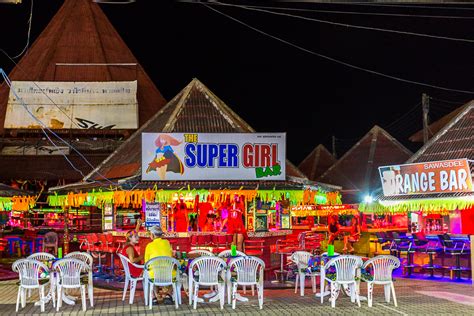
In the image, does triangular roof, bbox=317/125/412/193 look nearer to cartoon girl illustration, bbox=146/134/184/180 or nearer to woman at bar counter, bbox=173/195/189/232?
woman at bar counter, bbox=173/195/189/232

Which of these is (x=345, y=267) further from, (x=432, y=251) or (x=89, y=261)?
(x=432, y=251)

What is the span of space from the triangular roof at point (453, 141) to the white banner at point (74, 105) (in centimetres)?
1556

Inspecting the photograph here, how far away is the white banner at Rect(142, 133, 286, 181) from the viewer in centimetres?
1692

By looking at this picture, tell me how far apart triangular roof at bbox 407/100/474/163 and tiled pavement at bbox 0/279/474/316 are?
3.63 metres

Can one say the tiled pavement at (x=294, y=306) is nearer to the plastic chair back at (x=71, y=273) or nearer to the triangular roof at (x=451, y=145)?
the plastic chair back at (x=71, y=273)

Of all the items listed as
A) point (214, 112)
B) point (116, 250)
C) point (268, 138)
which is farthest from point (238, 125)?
point (116, 250)

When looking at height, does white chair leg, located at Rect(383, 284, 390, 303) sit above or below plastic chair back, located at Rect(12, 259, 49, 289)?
below

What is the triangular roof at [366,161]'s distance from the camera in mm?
26297

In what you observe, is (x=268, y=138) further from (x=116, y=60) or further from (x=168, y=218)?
(x=116, y=60)

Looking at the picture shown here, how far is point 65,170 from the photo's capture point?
27281mm

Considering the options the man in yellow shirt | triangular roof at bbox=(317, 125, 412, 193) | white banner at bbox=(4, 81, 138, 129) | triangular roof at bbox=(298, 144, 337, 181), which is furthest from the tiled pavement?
triangular roof at bbox=(298, 144, 337, 181)

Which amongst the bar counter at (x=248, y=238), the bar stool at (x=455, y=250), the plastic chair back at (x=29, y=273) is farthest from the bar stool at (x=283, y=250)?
the plastic chair back at (x=29, y=273)

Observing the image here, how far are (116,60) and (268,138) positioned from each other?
17.9 m

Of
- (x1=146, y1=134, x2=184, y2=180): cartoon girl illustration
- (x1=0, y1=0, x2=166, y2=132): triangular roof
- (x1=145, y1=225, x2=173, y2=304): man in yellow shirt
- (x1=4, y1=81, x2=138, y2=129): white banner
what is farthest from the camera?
(x1=0, y1=0, x2=166, y2=132): triangular roof
